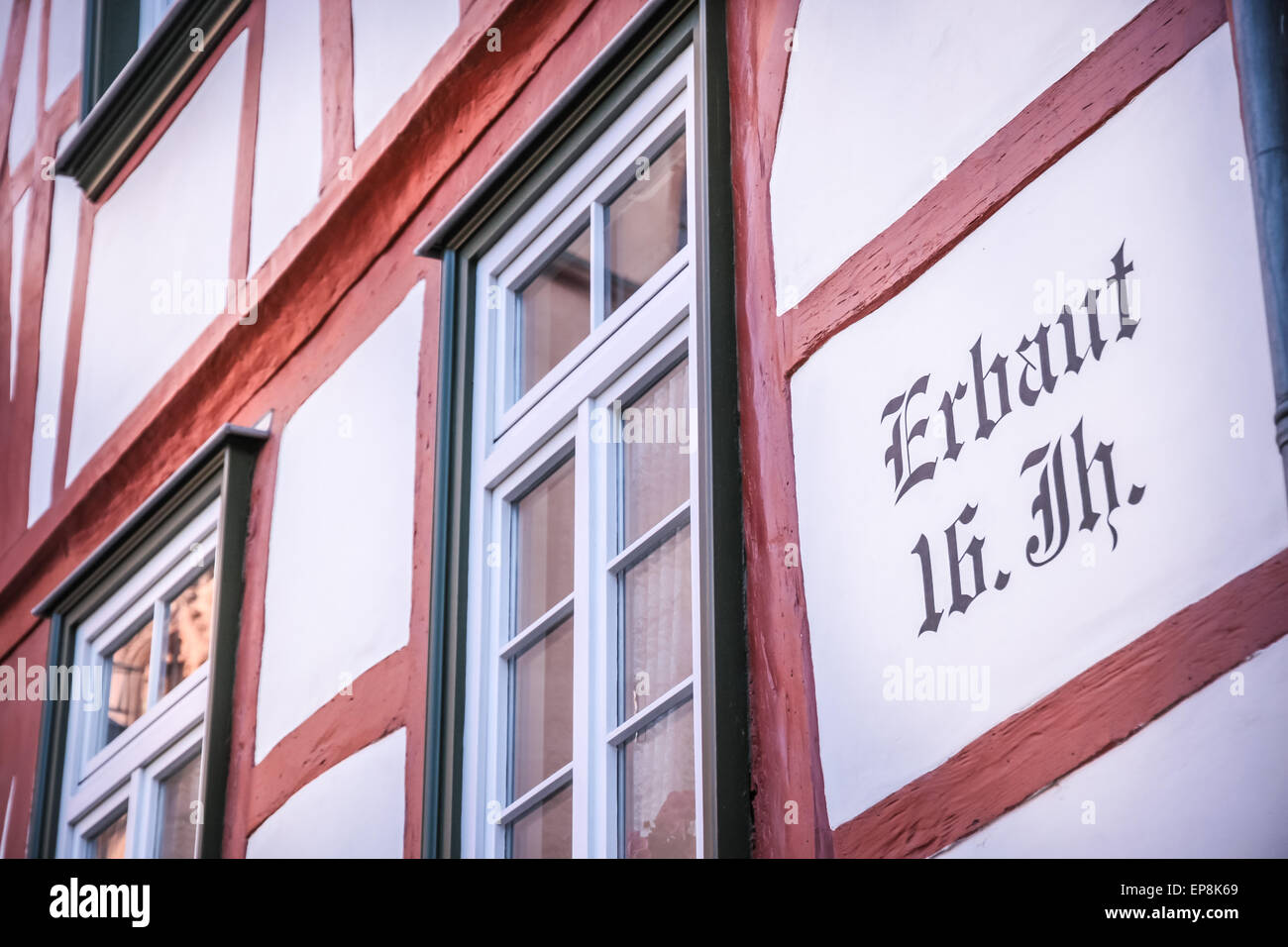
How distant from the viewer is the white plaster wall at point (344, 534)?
163 inches

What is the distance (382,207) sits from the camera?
180 inches

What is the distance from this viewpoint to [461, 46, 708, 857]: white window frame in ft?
10.7

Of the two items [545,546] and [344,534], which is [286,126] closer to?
[344,534]

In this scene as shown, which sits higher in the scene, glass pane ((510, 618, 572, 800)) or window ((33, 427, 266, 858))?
window ((33, 427, 266, 858))

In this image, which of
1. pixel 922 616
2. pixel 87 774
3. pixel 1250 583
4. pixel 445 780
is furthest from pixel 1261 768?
pixel 87 774

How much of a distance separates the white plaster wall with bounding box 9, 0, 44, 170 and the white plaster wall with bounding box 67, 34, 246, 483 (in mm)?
1038

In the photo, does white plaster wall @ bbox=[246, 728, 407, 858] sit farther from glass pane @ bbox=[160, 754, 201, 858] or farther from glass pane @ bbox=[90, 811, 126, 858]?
glass pane @ bbox=[90, 811, 126, 858]

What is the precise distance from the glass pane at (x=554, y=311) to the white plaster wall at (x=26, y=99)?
389cm

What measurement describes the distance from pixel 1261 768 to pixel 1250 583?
219 mm

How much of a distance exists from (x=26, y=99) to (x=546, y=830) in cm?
493

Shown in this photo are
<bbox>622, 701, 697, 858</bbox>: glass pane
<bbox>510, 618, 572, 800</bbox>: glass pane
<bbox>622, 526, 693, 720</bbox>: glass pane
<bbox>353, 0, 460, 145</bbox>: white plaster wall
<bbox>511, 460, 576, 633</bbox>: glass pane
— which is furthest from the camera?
<bbox>353, 0, 460, 145</bbox>: white plaster wall

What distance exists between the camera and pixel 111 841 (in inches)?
208

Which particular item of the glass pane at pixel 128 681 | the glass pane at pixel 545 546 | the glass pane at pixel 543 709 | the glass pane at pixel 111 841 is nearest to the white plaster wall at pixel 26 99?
the glass pane at pixel 128 681

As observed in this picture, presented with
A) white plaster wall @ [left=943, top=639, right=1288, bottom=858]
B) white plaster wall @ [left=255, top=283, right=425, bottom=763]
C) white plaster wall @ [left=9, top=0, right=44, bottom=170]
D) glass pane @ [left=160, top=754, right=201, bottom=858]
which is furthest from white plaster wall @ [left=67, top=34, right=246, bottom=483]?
white plaster wall @ [left=943, top=639, right=1288, bottom=858]
